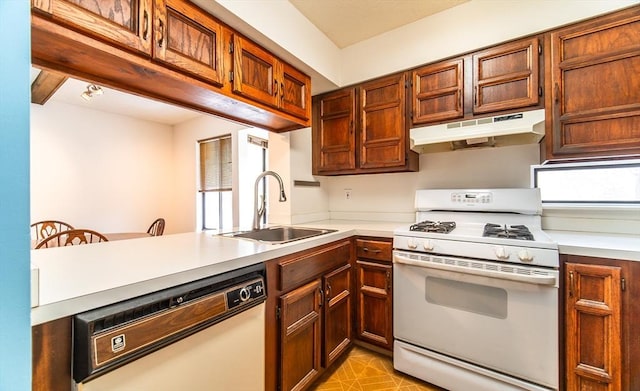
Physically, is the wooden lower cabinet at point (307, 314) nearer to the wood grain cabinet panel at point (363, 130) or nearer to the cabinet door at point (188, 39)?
the wood grain cabinet panel at point (363, 130)

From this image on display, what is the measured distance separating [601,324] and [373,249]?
118 cm

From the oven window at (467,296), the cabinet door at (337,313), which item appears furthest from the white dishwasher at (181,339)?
the oven window at (467,296)

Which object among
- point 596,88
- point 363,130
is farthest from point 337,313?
point 596,88

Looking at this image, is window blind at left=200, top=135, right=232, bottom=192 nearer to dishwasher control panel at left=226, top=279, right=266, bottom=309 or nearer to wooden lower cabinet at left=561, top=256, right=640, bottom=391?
dishwasher control panel at left=226, top=279, right=266, bottom=309

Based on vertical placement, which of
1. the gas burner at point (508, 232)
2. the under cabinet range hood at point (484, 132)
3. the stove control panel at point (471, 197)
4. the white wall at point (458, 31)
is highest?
the white wall at point (458, 31)

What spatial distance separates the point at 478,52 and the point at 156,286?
2.25 m

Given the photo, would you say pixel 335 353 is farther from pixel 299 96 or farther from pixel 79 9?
pixel 79 9

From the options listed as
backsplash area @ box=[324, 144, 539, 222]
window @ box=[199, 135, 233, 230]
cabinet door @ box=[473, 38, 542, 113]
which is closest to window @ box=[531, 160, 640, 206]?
backsplash area @ box=[324, 144, 539, 222]

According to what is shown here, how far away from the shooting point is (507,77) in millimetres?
1737

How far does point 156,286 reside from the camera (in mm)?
866

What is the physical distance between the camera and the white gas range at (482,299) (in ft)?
4.50

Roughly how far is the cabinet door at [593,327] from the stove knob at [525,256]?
0.17m

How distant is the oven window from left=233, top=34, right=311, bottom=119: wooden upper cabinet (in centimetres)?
147

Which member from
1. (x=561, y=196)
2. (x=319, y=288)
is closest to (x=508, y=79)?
(x=561, y=196)
